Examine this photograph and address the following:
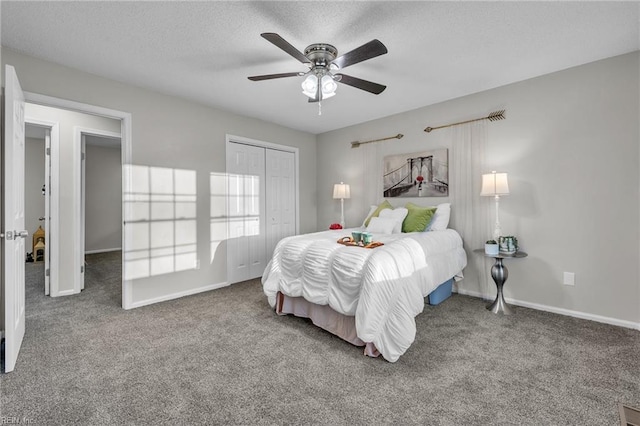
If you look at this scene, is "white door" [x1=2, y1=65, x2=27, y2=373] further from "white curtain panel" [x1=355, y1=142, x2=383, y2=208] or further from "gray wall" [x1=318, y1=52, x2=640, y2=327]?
"gray wall" [x1=318, y1=52, x2=640, y2=327]

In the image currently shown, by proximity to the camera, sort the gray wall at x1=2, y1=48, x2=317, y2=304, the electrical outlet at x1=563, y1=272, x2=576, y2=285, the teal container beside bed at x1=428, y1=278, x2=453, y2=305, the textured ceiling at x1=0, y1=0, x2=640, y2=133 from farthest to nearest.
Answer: the teal container beside bed at x1=428, y1=278, x2=453, y2=305, the electrical outlet at x1=563, y1=272, x2=576, y2=285, the gray wall at x1=2, y1=48, x2=317, y2=304, the textured ceiling at x1=0, y1=0, x2=640, y2=133

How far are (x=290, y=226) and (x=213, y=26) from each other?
3.37m

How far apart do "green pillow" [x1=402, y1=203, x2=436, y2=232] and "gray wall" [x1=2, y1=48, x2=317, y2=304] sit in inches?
101

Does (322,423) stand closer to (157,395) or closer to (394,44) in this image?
(157,395)

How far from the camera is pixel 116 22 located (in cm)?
216

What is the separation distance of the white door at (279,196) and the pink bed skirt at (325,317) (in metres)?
1.90

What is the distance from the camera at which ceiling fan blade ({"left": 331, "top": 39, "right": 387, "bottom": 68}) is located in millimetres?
1905

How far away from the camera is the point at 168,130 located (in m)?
3.55

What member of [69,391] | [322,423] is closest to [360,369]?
[322,423]

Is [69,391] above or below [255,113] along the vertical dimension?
below

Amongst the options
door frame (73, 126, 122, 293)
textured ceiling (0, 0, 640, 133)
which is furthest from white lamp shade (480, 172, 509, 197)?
door frame (73, 126, 122, 293)

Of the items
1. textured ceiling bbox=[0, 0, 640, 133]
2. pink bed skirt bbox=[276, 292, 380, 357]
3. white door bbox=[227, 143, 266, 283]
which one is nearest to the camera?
textured ceiling bbox=[0, 0, 640, 133]

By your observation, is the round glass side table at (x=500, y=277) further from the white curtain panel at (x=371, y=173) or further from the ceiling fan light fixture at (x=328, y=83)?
the ceiling fan light fixture at (x=328, y=83)

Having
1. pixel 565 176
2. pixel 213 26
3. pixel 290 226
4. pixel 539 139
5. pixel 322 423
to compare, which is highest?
pixel 213 26
